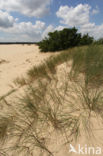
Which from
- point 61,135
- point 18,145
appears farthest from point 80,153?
point 18,145

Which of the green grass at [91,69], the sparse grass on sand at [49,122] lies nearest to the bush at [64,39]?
the green grass at [91,69]

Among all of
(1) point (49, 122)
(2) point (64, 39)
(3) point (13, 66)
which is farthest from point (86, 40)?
(1) point (49, 122)

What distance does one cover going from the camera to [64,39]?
851cm

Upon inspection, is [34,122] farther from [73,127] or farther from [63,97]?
[63,97]

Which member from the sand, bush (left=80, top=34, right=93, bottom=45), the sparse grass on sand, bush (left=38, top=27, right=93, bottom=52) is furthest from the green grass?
bush (left=80, top=34, right=93, bottom=45)

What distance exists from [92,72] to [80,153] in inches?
56.6

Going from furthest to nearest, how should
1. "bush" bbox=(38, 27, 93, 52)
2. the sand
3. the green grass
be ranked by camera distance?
1. "bush" bbox=(38, 27, 93, 52)
2. the sand
3. the green grass

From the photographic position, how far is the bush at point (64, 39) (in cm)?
849

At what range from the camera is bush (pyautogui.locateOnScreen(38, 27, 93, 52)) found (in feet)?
27.9

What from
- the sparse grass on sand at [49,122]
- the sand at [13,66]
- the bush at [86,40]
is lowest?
the sparse grass on sand at [49,122]

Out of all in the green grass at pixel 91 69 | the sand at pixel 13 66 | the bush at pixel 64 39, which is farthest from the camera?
the bush at pixel 64 39

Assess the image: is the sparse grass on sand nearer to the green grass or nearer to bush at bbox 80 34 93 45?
the green grass

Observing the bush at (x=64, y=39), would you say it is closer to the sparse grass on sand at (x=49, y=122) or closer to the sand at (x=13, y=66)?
the sand at (x=13, y=66)

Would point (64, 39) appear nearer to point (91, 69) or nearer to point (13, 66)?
point (13, 66)
